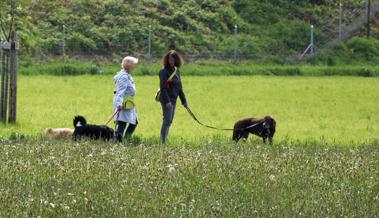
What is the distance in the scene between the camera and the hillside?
43562 mm

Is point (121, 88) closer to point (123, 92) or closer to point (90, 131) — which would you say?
point (123, 92)

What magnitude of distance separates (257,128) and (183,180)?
684cm

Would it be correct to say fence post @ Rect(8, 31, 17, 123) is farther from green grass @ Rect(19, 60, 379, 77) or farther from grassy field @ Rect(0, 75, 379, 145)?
green grass @ Rect(19, 60, 379, 77)

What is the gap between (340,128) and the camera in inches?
913

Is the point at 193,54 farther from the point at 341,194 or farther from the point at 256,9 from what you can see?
the point at 341,194

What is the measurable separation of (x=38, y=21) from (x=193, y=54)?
7.49 m

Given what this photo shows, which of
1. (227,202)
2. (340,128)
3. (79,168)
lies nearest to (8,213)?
(227,202)

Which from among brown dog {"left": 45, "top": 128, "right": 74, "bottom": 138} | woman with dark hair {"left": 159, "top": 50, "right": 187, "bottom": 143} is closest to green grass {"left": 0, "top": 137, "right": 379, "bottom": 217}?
brown dog {"left": 45, "top": 128, "right": 74, "bottom": 138}

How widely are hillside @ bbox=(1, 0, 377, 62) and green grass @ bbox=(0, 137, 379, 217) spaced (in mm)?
27972

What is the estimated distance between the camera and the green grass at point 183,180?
9414 mm

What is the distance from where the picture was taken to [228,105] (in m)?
28.7

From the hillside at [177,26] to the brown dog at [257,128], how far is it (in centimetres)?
2431

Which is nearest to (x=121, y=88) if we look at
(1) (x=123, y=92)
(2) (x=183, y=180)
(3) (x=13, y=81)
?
(1) (x=123, y=92)

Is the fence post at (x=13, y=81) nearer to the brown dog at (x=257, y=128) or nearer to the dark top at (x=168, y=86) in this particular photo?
the dark top at (x=168, y=86)
